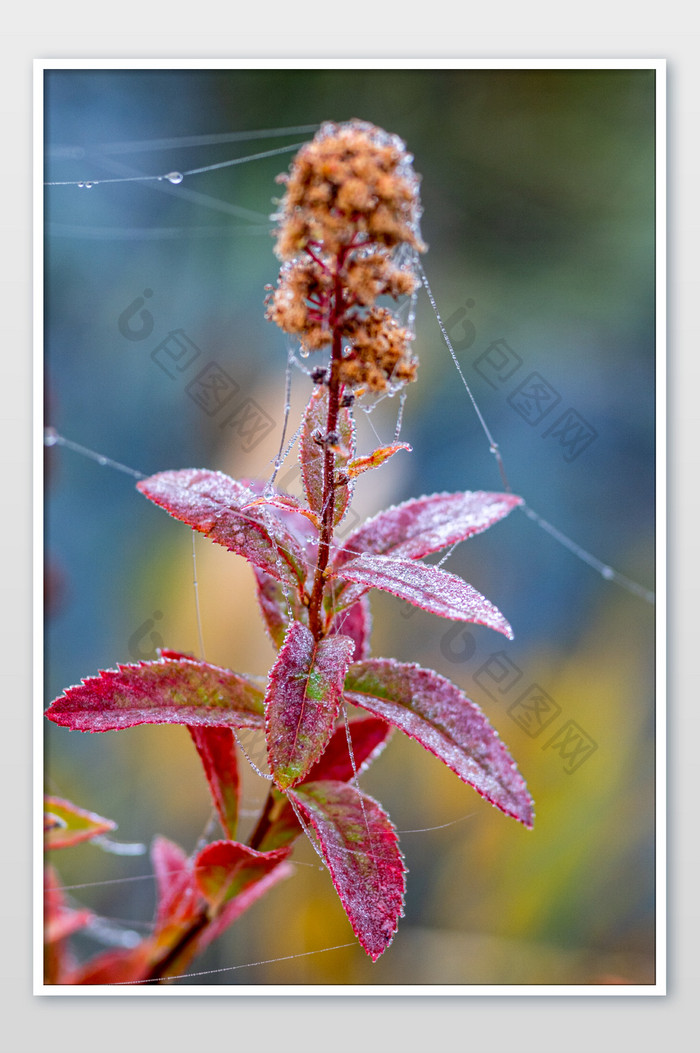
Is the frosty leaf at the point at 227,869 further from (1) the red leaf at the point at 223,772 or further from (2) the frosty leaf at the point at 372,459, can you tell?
(2) the frosty leaf at the point at 372,459

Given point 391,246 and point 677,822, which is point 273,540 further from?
point 677,822

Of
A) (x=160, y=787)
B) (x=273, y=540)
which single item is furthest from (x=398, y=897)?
(x=160, y=787)

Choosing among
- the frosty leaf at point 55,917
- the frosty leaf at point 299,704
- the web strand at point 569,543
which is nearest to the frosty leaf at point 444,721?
the frosty leaf at point 299,704

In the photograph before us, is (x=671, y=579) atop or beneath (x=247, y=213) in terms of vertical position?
beneath

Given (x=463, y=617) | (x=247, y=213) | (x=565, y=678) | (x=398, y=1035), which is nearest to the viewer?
(x=463, y=617)

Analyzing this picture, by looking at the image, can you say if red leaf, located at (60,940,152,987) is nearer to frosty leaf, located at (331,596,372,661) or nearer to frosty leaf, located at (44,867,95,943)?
frosty leaf, located at (44,867,95,943)

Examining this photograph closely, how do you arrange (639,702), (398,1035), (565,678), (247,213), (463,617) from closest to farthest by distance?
(463,617) → (398,1035) → (639,702) → (565,678) → (247,213)

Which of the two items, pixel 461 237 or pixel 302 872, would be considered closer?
pixel 302 872
